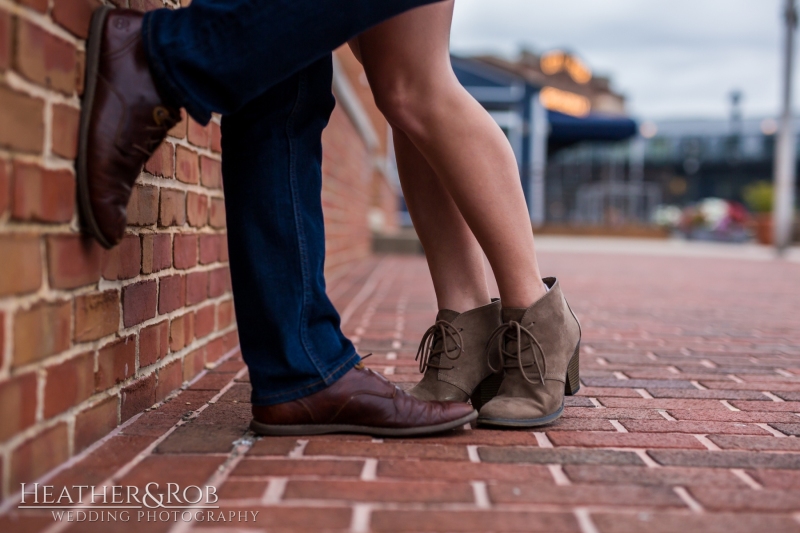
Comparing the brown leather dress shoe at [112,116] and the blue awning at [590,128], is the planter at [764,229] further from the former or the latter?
the brown leather dress shoe at [112,116]

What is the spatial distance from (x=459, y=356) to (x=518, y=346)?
14 cm

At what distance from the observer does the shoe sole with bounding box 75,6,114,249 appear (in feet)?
3.96

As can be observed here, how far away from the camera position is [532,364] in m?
1.57

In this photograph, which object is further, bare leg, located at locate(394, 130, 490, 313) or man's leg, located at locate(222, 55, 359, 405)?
bare leg, located at locate(394, 130, 490, 313)

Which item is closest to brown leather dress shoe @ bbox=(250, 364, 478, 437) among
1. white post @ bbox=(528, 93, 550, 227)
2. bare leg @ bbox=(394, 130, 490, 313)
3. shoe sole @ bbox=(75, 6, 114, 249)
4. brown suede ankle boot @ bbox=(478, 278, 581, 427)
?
brown suede ankle boot @ bbox=(478, 278, 581, 427)

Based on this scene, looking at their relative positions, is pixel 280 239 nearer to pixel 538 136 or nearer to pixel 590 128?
pixel 590 128

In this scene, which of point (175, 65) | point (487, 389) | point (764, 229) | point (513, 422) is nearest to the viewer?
point (175, 65)

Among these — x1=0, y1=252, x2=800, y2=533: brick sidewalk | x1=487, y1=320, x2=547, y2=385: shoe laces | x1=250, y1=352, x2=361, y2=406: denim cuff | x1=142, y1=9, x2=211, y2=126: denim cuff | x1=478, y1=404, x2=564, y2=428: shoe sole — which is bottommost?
x1=0, y1=252, x2=800, y2=533: brick sidewalk

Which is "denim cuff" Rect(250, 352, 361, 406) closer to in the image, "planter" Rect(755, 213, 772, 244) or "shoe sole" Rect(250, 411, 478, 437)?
"shoe sole" Rect(250, 411, 478, 437)

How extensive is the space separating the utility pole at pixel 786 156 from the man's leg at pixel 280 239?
11633mm

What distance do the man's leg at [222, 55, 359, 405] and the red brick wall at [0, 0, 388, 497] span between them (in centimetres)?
27

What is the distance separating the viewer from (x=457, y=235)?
168 cm

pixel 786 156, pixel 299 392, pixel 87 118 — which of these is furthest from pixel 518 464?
pixel 786 156

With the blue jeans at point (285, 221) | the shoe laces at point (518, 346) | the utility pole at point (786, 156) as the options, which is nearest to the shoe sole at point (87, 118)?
the blue jeans at point (285, 221)
